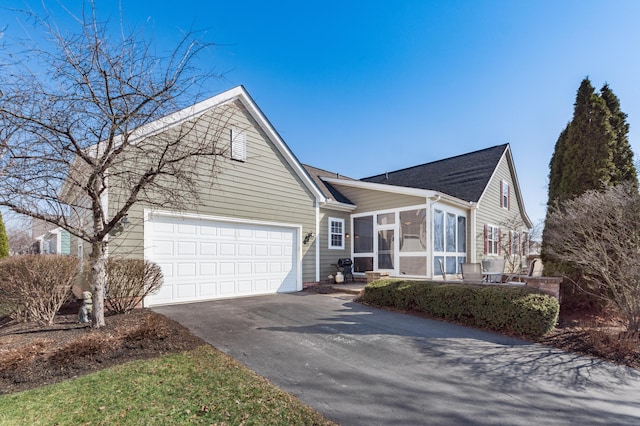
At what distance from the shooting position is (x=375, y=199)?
41.5 ft

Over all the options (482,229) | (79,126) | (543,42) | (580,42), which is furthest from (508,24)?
(79,126)

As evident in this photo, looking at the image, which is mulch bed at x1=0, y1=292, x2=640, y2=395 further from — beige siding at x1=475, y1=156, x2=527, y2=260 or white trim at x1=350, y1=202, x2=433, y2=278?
beige siding at x1=475, y1=156, x2=527, y2=260

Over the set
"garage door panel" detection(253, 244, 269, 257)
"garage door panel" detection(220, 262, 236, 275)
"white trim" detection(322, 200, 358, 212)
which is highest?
"white trim" detection(322, 200, 358, 212)

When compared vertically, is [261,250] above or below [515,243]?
above

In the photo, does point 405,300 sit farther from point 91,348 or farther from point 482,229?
point 482,229

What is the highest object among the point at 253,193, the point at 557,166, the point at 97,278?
the point at 557,166

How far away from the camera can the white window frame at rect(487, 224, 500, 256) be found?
14672mm

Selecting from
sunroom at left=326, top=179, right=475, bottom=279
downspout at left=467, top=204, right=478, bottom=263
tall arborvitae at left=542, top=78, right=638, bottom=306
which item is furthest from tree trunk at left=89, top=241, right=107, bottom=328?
downspout at left=467, top=204, right=478, bottom=263

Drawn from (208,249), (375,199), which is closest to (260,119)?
(208,249)

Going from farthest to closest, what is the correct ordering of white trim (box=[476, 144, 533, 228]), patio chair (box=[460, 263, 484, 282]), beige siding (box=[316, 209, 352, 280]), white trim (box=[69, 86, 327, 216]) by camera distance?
white trim (box=[476, 144, 533, 228]), beige siding (box=[316, 209, 352, 280]), patio chair (box=[460, 263, 484, 282]), white trim (box=[69, 86, 327, 216])

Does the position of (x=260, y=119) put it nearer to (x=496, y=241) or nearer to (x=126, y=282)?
(x=126, y=282)

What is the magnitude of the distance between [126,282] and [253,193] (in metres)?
4.44

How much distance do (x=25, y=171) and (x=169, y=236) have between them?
13.2ft

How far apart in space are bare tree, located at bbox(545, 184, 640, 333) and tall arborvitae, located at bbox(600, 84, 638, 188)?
189 cm
